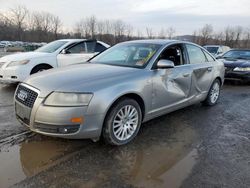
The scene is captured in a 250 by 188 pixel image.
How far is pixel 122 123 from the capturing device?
368 centimetres

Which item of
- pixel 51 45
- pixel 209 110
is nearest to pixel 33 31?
pixel 51 45

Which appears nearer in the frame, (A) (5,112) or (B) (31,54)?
(A) (5,112)

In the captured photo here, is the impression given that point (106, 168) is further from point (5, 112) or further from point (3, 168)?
point (5, 112)

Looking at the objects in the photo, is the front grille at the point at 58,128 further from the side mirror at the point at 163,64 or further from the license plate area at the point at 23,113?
the side mirror at the point at 163,64

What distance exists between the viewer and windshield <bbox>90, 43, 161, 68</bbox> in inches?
168

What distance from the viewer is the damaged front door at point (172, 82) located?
4105mm

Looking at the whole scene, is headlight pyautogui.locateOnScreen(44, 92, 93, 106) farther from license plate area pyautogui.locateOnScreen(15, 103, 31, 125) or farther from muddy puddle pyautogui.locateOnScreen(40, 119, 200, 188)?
muddy puddle pyautogui.locateOnScreen(40, 119, 200, 188)

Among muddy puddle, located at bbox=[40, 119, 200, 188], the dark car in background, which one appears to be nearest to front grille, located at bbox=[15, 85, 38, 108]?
muddy puddle, located at bbox=[40, 119, 200, 188]

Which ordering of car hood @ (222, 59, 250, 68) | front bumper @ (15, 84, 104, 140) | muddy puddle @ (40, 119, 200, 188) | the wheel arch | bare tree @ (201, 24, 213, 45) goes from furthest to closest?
bare tree @ (201, 24, 213, 45), car hood @ (222, 59, 250, 68), the wheel arch, front bumper @ (15, 84, 104, 140), muddy puddle @ (40, 119, 200, 188)

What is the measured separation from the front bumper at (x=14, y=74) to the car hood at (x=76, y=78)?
321cm

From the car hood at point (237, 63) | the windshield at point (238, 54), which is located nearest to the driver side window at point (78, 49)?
the car hood at point (237, 63)

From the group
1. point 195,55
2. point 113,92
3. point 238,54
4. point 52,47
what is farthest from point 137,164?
point 238,54

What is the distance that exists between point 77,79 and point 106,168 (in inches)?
49.5

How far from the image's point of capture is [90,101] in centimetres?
317
